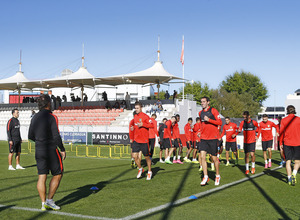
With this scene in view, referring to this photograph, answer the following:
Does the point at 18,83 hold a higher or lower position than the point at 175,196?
higher

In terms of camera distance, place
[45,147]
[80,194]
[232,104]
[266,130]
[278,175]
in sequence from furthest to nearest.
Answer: [232,104], [266,130], [278,175], [80,194], [45,147]

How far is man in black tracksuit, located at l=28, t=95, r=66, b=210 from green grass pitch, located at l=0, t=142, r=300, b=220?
1.32 ft

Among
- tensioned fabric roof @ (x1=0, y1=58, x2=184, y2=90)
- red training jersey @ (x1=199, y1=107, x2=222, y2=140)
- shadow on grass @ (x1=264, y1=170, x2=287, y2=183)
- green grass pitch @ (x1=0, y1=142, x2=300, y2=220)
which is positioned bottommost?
shadow on grass @ (x1=264, y1=170, x2=287, y2=183)

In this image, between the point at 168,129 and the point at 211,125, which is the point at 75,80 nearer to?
the point at 168,129

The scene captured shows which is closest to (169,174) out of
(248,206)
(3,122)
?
(248,206)

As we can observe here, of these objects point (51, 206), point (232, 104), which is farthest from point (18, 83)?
point (232, 104)

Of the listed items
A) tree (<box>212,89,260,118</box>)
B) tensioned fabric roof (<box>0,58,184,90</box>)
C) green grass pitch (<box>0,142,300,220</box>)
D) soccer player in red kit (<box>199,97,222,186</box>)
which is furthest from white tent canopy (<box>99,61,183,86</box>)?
tree (<box>212,89,260,118</box>)

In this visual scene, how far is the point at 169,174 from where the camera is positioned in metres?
10.4

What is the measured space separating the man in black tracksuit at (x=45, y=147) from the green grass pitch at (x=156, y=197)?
15.8 inches

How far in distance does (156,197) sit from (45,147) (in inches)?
98.9

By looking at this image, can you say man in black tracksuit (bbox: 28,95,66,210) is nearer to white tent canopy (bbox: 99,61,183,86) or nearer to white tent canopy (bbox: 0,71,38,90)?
white tent canopy (bbox: 99,61,183,86)

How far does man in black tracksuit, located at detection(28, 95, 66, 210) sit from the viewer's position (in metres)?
5.66

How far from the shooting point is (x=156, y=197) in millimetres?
6793

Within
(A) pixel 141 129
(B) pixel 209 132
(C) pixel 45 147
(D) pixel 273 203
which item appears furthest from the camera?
(A) pixel 141 129
